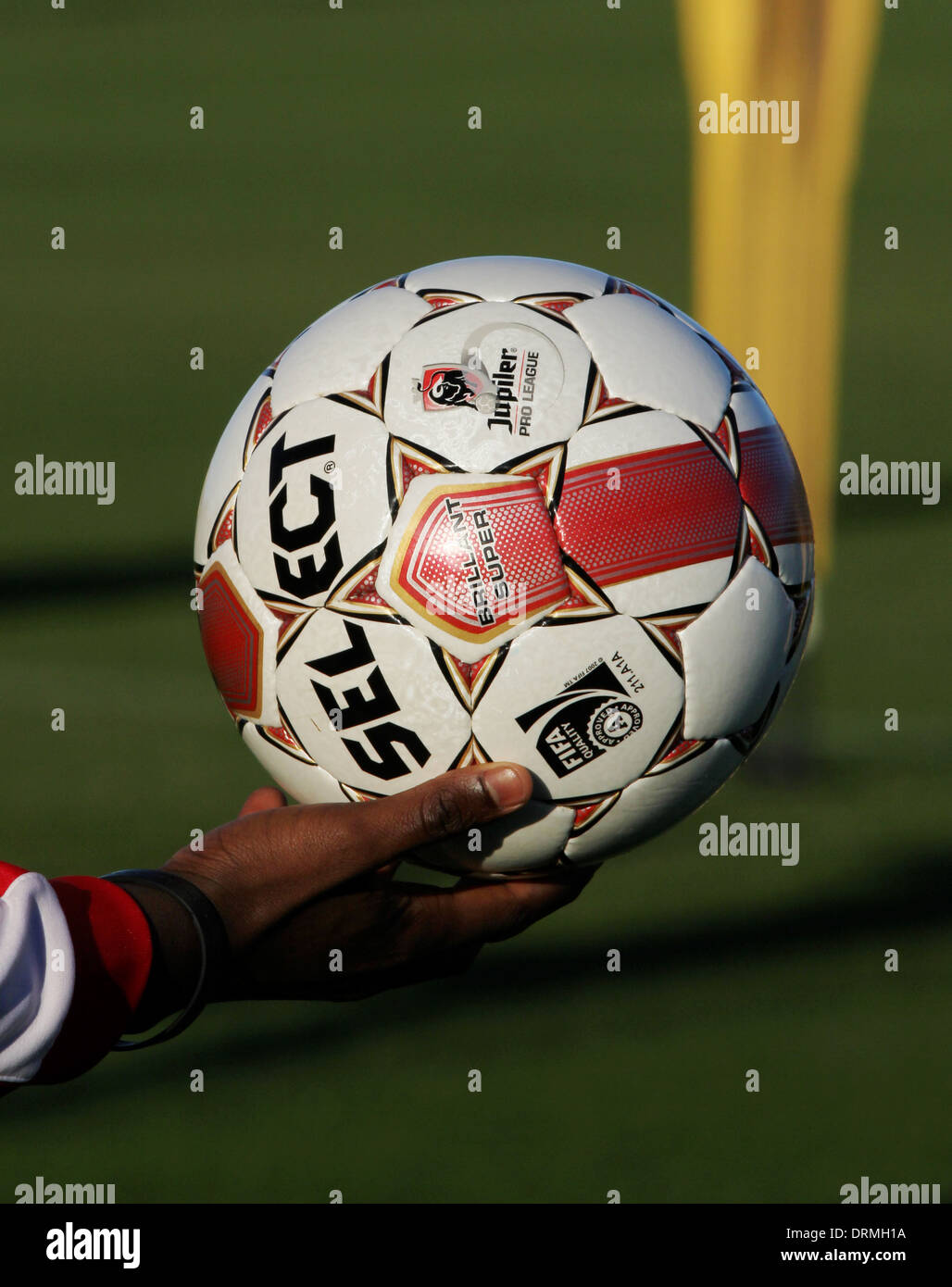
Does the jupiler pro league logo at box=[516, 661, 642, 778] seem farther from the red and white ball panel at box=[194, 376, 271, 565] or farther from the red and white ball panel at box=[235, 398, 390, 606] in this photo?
the red and white ball panel at box=[194, 376, 271, 565]

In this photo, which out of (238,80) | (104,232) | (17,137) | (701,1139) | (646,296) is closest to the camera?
(646,296)

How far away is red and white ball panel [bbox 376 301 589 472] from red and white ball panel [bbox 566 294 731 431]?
0.17ft

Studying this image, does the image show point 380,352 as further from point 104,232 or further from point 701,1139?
point 104,232

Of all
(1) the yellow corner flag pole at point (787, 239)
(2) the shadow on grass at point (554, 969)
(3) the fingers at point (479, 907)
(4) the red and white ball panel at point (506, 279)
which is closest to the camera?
(4) the red and white ball panel at point (506, 279)

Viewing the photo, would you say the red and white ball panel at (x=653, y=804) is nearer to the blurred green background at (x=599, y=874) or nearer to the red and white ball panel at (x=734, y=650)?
the red and white ball panel at (x=734, y=650)

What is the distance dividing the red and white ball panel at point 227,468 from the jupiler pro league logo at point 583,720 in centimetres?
70

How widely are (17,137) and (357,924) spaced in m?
10.2

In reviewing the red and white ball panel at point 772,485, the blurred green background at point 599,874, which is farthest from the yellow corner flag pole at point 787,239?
the red and white ball panel at point 772,485

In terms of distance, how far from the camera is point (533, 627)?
8.39ft

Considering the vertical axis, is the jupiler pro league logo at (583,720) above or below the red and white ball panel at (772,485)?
below

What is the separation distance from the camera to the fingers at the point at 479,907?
10.1ft

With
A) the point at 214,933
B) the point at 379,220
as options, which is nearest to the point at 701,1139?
the point at 214,933

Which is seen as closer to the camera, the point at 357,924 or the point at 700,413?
the point at 700,413

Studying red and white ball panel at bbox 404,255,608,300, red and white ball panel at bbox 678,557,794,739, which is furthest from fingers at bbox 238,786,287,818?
red and white ball panel at bbox 404,255,608,300
